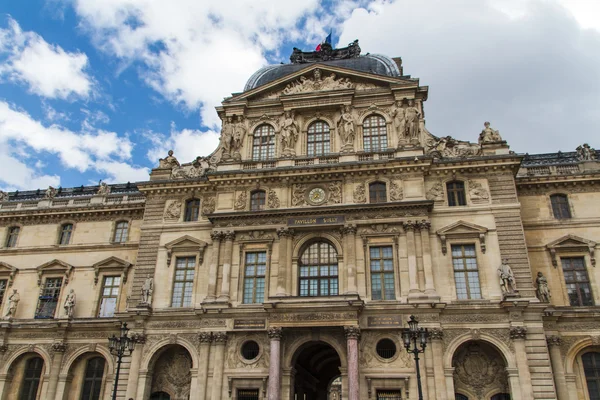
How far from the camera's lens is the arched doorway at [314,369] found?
31312mm

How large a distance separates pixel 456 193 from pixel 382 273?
701 cm

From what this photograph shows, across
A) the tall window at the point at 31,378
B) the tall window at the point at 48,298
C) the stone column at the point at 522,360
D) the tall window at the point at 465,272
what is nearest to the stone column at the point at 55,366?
the tall window at the point at 31,378

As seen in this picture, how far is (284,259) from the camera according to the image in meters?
31.6

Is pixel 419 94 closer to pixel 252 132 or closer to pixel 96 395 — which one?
pixel 252 132

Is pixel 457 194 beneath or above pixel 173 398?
above

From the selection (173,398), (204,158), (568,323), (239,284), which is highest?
(204,158)

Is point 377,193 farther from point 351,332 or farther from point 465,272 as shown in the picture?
point 351,332

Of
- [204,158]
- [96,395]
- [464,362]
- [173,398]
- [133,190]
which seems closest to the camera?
[464,362]

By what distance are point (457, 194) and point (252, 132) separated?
14.8m

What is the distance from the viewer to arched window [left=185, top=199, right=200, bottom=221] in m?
35.2

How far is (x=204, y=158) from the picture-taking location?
37000mm

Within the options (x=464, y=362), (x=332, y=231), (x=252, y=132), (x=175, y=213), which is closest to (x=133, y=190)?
(x=175, y=213)

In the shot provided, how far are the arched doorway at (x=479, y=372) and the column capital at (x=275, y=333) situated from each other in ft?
31.9

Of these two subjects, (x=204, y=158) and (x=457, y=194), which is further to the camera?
(x=204, y=158)
